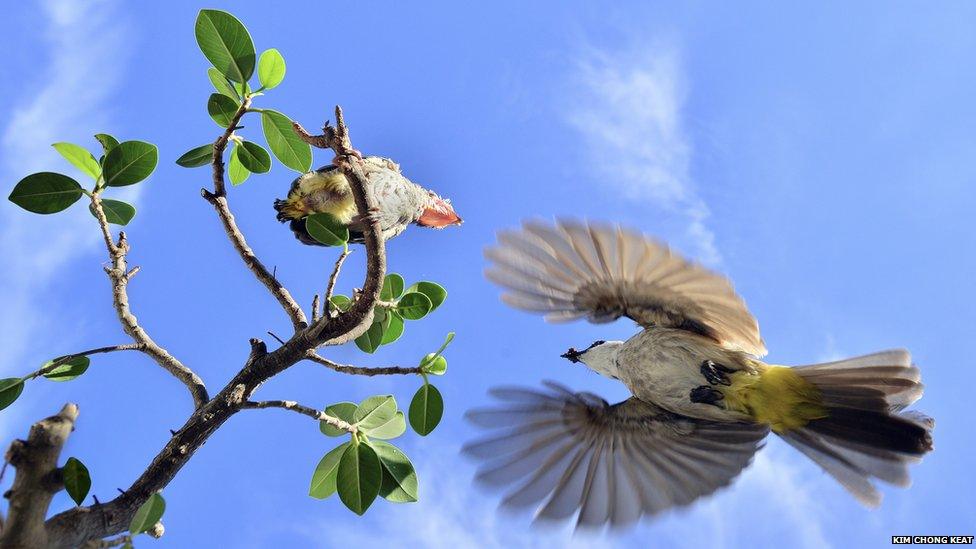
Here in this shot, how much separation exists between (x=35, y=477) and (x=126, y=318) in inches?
34.2

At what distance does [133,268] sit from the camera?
2.87 meters

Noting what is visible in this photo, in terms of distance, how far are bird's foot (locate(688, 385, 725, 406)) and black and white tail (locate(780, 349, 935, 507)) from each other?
15.5 inches

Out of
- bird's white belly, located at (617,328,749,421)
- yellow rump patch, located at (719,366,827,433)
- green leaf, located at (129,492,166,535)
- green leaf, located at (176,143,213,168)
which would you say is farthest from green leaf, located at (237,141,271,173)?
yellow rump patch, located at (719,366,827,433)

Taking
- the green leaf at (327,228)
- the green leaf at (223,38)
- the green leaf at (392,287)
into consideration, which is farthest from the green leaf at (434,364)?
the green leaf at (223,38)

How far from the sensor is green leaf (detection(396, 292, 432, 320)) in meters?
3.13

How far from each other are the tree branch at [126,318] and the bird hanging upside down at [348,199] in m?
1.17

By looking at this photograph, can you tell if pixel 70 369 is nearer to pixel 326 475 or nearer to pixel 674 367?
pixel 326 475

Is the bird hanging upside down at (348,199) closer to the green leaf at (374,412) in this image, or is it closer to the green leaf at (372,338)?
the green leaf at (372,338)

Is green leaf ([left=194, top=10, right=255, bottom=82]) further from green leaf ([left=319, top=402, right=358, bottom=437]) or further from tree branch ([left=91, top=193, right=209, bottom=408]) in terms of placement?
green leaf ([left=319, top=402, right=358, bottom=437])

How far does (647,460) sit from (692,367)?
1.99 ft

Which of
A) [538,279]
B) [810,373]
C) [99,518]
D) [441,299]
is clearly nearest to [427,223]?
[538,279]

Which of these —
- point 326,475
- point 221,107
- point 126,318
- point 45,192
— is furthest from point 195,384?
point 221,107

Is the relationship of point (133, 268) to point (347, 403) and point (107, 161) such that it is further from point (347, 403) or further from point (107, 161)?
point (347, 403)

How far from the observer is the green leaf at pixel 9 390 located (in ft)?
9.02
